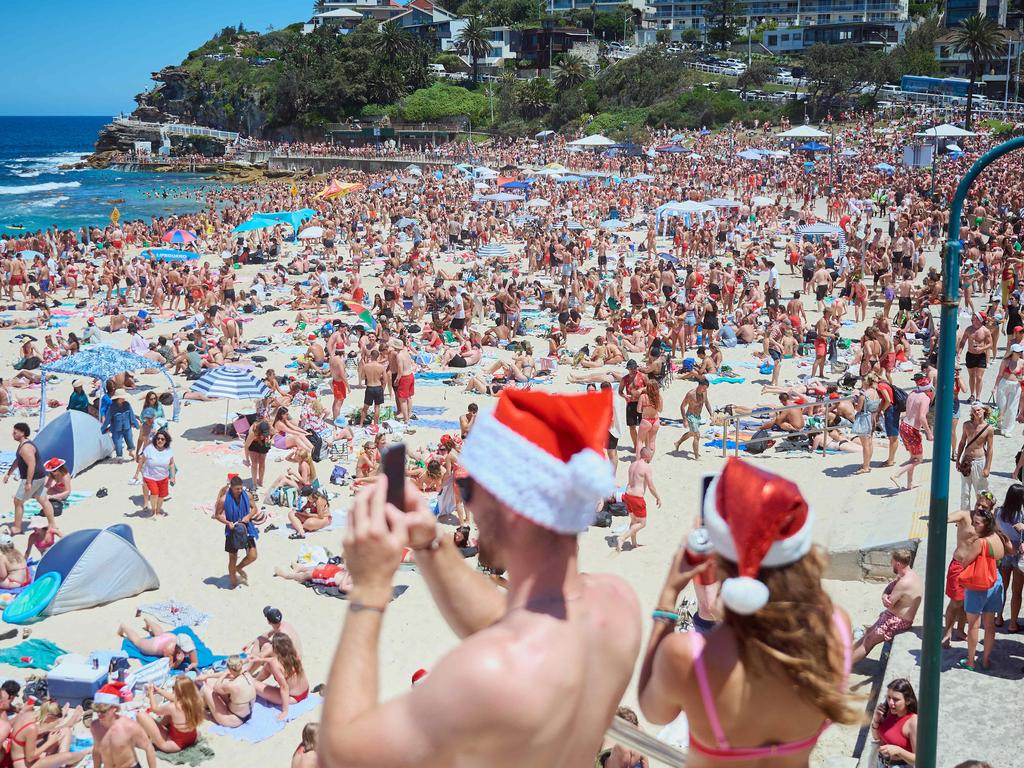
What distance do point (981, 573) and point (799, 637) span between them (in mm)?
6206

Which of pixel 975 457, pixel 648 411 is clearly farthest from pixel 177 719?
pixel 975 457

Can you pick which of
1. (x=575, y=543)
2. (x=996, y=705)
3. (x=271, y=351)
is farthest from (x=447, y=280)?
(x=575, y=543)

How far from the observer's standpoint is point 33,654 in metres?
9.02

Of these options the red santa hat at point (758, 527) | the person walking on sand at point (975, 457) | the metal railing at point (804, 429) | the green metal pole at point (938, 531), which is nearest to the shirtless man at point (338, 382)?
A: the metal railing at point (804, 429)

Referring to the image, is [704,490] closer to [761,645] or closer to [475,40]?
[761,645]

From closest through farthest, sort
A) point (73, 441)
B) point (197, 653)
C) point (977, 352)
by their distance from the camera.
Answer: point (197, 653)
point (73, 441)
point (977, 352)

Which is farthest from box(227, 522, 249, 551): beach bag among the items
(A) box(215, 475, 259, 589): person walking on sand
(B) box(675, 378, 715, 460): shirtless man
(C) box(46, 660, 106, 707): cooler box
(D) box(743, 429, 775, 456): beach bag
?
(D) box(743, 429, 775, 456): beach bag

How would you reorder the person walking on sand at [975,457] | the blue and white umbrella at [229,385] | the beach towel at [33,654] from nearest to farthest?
the beach towel at [33,654] < the person walking on sand at [975,457] < the blue and white umbrella at [229,385]

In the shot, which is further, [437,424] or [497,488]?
[437,424]

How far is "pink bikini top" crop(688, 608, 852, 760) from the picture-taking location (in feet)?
5.70

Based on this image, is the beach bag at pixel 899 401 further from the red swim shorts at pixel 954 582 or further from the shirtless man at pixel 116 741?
the shirtless man at pixel 116 741

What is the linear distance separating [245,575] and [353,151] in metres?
65.9

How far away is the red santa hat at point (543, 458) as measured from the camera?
63.6 inches

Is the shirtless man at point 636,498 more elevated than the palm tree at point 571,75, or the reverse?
the palm tree at point 571,75
